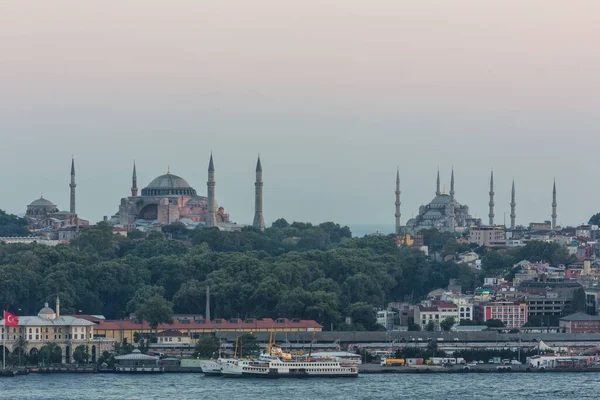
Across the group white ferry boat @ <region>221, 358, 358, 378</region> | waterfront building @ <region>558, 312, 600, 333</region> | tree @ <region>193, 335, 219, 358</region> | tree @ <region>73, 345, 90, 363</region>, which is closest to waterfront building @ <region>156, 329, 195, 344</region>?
tree @ <region>193, 335, 219, 358</region>

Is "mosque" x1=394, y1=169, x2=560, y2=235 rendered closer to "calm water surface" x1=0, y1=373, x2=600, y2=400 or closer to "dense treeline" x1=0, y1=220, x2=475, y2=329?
"dense treeline" x1=0, y1=220, x2=475, y2=329

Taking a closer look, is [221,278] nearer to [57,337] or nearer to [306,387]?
[57,337]

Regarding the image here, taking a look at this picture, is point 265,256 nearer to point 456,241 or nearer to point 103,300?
point 103,300

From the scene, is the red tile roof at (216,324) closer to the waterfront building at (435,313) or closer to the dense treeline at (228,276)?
the dense treeline at (228,276)

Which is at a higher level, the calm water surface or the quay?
the quay

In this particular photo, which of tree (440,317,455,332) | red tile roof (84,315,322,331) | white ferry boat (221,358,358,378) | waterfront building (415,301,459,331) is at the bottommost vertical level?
white ferry boat (221,358,358,378)

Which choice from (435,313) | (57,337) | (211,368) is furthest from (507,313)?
(57,337)
